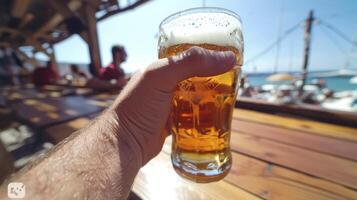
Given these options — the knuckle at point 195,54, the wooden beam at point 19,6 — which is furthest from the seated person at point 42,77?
the knuckle at point 195,54

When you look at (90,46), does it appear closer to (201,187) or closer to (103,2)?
(103,2)

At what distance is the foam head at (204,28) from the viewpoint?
0.54 meters

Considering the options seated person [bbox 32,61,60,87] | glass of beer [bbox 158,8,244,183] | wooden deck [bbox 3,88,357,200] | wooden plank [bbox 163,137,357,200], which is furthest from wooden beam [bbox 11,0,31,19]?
wooden plank [bbox 163,137,357,200]

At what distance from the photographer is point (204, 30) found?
1.76 feet

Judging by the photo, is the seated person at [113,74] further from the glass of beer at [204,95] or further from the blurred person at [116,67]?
the glass of beer at [204,95]

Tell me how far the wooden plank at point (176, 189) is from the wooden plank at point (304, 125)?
633mm

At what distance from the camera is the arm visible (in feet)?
1.27

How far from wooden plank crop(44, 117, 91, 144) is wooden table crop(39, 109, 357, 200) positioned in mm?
537

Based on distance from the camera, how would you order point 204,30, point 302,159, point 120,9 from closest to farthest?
point 204,30 < point 302,159 < point 120,9

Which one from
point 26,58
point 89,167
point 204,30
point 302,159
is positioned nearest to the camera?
point 89,167

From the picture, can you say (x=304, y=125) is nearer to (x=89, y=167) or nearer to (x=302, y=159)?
(x=302, y=159)

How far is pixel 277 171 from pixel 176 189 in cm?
30

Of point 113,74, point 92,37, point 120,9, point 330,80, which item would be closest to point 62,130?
point 113,74

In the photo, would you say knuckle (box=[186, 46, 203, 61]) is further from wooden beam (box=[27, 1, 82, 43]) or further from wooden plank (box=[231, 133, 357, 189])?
wooden beam (box=[27, 1, 82, 43])
